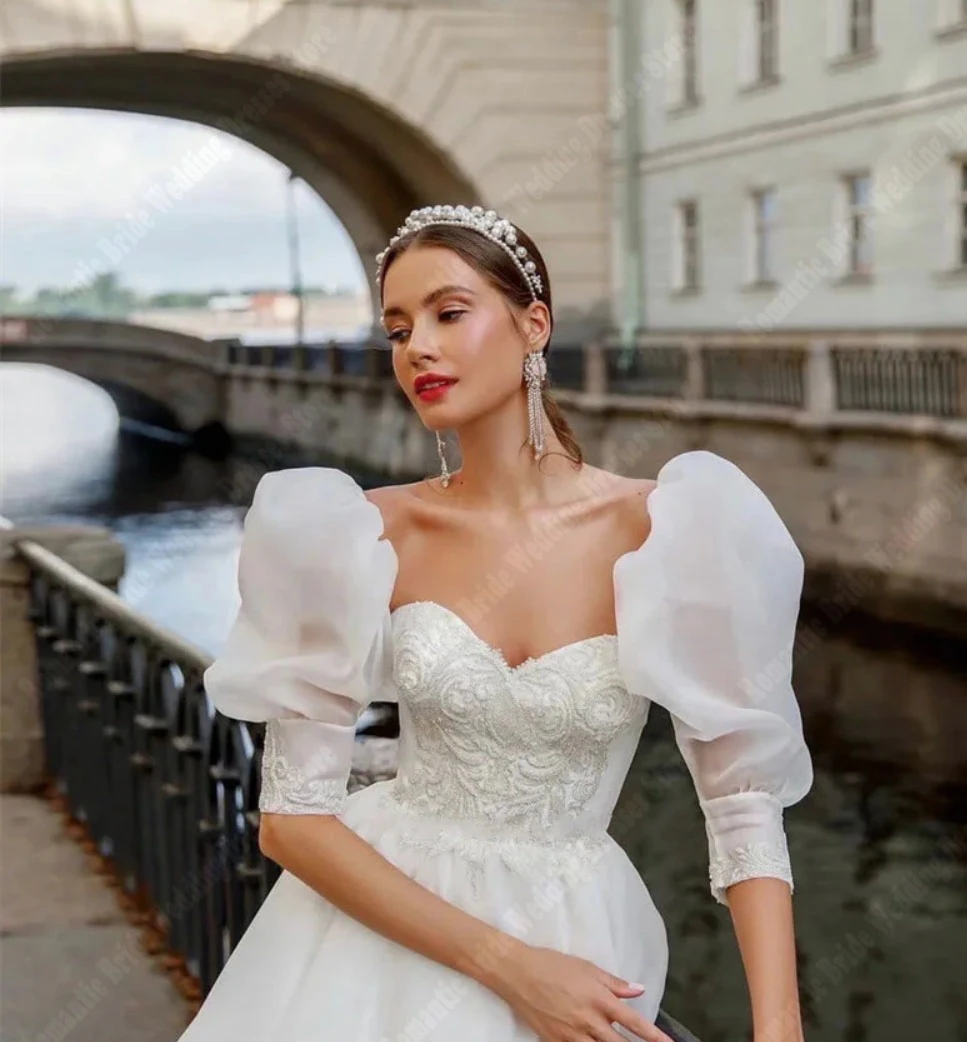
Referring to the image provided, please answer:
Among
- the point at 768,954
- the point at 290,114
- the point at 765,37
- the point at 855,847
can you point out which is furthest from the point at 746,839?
Result: the point at 290,114

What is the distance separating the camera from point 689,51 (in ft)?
58.7

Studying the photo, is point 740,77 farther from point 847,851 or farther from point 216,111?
point 847,851

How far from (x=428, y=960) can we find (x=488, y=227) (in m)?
0.71

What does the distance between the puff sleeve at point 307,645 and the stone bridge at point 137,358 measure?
25.9 metres

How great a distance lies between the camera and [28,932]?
10.8 ft

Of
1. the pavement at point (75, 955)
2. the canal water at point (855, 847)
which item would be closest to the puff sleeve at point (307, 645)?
the pavement at point (75, 955)

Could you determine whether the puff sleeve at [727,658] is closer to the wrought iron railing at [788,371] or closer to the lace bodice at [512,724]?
the lace bodice at [512,724]

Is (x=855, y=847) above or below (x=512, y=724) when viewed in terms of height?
below

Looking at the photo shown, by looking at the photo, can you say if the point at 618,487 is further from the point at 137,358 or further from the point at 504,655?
the point at 137,358

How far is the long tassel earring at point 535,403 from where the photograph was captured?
166 cm

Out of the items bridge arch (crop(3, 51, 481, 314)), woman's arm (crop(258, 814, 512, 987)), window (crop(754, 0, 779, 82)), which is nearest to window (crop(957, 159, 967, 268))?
window (crop(754, 0, 779, 82))

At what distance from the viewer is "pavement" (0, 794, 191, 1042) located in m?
2.87

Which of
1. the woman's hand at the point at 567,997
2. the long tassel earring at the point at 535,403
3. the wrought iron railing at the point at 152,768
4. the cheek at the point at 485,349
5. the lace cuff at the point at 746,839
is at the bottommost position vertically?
the wrought iron railing at the point at 152,768

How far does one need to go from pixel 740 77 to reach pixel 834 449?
666cm
